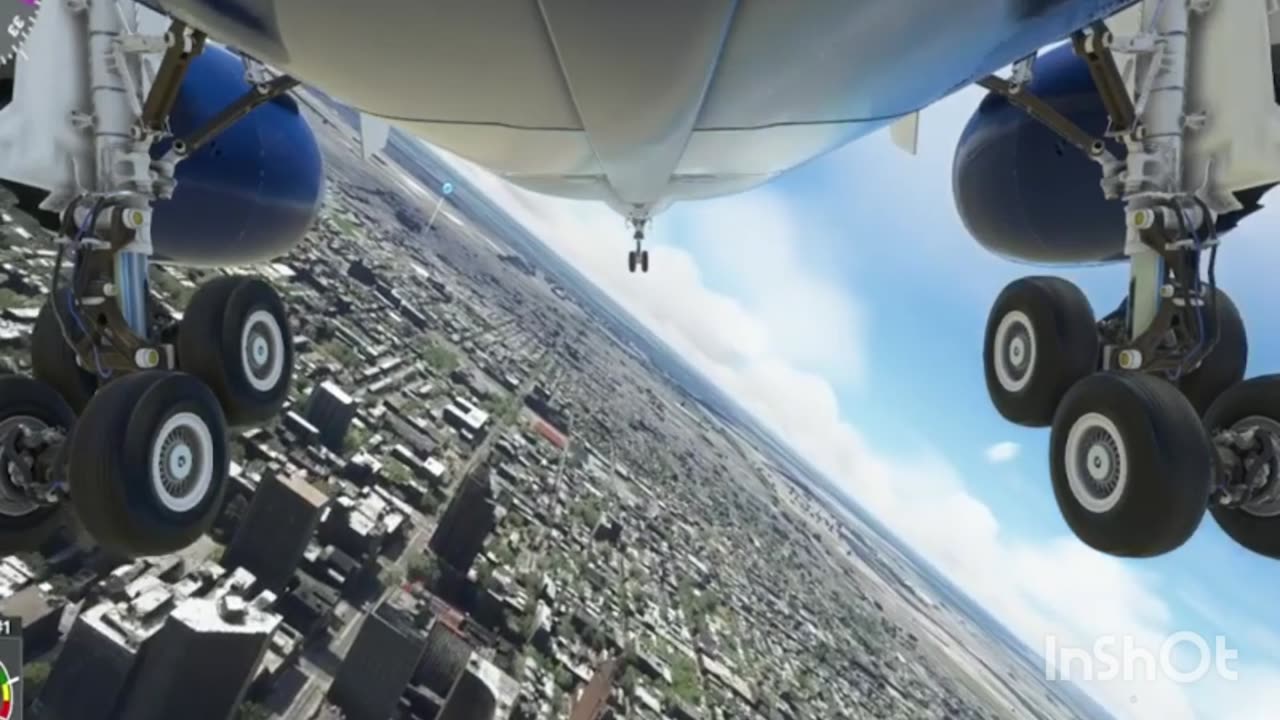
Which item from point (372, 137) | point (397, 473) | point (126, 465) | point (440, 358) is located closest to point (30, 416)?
point (126, 465)

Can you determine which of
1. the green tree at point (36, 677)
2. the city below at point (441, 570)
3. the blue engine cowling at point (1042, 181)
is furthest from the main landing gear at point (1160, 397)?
the green tree at point (36, 677)

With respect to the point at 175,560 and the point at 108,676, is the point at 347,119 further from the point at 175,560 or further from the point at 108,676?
the point at 175,560

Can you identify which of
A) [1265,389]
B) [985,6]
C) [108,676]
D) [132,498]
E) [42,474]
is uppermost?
[985,6]

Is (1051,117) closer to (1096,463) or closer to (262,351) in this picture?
(1096,463)

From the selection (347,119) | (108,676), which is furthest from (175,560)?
(347,119)

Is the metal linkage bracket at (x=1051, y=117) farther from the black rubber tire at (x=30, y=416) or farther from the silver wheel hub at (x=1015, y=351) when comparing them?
the black rubber tire at (x=30, y=416)

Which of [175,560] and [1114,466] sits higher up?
[1114,466]

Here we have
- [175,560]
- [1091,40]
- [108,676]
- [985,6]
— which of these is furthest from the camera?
[175,560]
